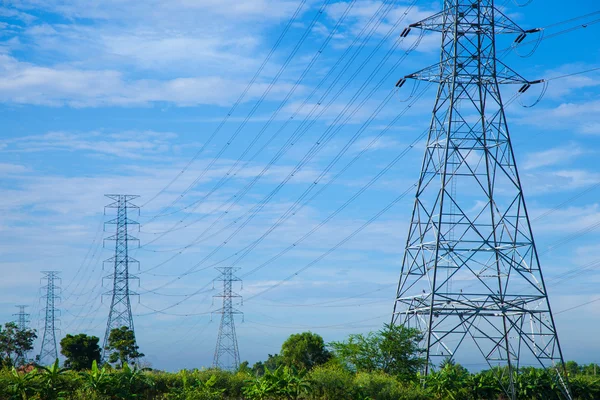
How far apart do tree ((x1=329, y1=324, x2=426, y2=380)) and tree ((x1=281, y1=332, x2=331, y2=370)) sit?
2564 centimetres

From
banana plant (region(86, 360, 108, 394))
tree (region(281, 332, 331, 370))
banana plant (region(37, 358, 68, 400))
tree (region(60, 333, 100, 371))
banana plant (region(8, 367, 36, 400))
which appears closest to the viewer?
banana plant (region(8, 367, 36, 400))

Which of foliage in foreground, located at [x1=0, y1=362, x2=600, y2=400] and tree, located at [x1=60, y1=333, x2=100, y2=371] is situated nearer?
foliage in foreground, located at [x1=0, y1=362, x2=600, y2=400]

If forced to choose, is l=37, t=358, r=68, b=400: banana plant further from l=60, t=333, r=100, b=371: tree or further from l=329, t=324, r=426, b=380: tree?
l=60, t=333, r=100, b=371: tree

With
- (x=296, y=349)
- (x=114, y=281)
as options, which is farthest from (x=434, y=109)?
(x=114, y=281)

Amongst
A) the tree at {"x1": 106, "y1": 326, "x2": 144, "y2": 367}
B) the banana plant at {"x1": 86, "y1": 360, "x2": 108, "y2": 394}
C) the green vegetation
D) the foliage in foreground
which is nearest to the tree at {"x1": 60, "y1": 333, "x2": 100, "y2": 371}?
the tree at {"x1": 106, "y1": 326, "x2": 144, "y2": 367}

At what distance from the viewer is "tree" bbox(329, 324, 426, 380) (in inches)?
1825

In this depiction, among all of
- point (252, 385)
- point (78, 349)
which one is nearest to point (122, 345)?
point (78, 349)

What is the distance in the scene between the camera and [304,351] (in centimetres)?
7488

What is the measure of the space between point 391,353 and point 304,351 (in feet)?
96.7

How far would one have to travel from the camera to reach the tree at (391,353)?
46.3 m

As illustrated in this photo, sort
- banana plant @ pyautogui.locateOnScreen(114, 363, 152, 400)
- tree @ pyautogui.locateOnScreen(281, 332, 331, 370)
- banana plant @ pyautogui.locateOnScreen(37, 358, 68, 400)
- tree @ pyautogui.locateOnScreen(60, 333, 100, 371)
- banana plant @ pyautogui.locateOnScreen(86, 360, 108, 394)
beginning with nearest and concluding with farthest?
banana plant @ pyautogui.locateOnScreen(37, 358, 68, 400), banana plant @ pyautogui.locateOnScreen(86, 360, 108, 394), banana plant @ pyautogui.locateOnScreen(114, 363, 152, 400), tree @ pyautogui.locateOnScreen(281, 332, 331, 370), tree @ pyautogui.locateOnScreen(60, 333, 100, 371)

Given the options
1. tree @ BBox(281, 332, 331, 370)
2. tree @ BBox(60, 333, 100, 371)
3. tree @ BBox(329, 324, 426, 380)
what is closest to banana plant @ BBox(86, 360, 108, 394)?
tree @ BBox(329, 324, 426, 380)

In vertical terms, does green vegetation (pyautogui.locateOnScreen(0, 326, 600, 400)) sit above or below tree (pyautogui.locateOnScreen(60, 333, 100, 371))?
below

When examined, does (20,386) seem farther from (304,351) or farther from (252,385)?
(304,351)
